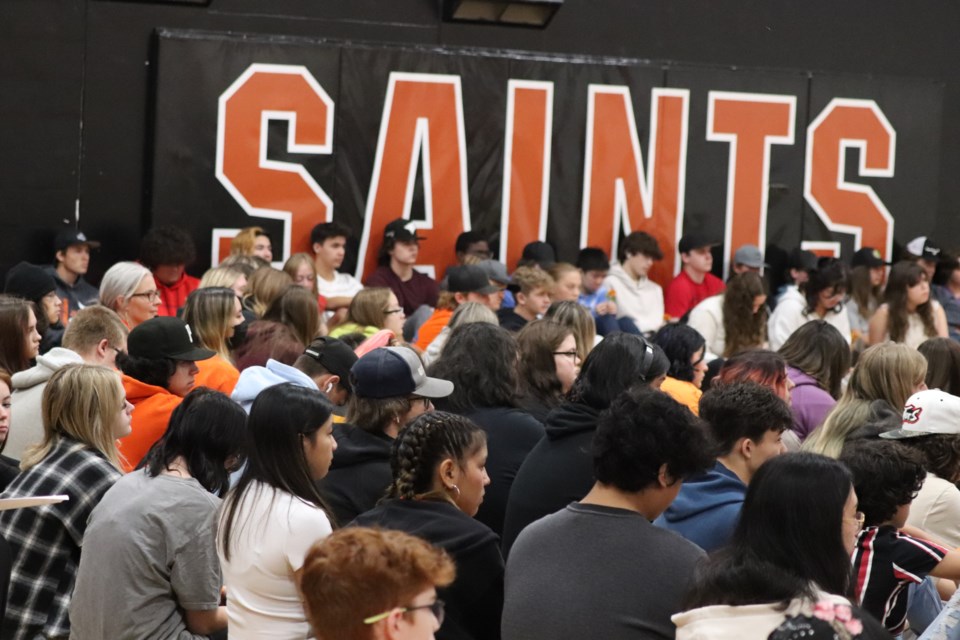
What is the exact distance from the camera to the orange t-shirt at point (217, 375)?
5.53 metres

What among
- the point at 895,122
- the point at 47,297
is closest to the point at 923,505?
the point at 47,297

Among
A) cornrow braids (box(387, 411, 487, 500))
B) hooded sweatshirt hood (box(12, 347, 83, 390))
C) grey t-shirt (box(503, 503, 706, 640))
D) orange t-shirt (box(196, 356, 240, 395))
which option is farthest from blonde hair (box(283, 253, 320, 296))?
grey t-shirt (box(503, 503, 706, 640))

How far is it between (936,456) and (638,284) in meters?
6.51

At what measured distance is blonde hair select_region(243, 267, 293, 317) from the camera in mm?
7441

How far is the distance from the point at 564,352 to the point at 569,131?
5.81m

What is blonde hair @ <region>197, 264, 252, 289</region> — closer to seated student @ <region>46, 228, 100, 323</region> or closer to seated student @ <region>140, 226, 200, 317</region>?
seated student @ <region>140, 226, 200, 317</region>

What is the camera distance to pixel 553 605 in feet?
9.83

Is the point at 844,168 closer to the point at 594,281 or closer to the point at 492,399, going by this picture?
the point at 594,281

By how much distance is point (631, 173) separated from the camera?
1123 centimetres

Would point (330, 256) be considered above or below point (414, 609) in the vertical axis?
above

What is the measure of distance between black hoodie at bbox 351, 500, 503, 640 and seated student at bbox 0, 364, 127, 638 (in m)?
1.09

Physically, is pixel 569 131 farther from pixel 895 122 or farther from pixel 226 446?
pixel 226 446

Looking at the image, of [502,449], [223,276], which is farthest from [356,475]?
[223,276]

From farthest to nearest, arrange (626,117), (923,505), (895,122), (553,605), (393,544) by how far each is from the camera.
A: 1. (895,122)
2. (626,117)
3. (923,505)
4. (553,605)
5. (393,544)
